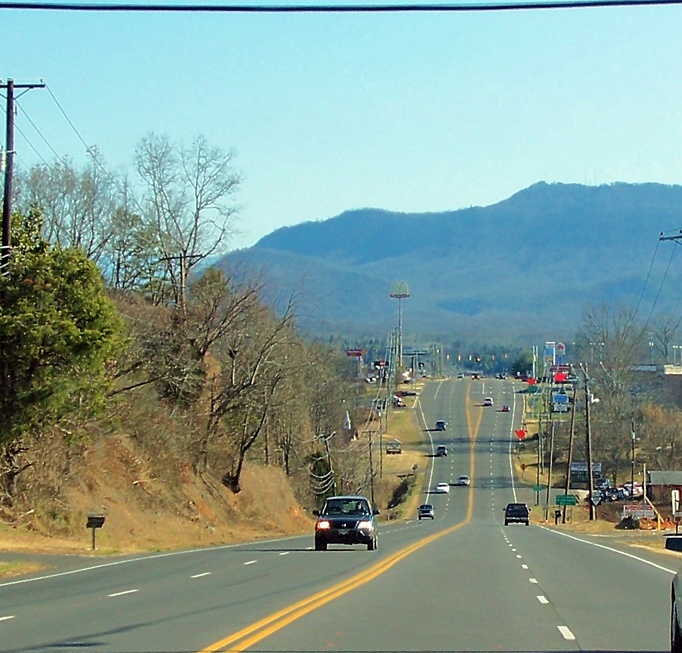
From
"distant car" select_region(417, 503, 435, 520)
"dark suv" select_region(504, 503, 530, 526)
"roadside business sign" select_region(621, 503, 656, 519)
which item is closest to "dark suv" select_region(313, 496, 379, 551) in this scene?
"dark suv" select_region(504, 503, 530, 526)

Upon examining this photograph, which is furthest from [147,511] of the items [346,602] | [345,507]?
[346,602]

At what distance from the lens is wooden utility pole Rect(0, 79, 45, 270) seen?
34.3 m

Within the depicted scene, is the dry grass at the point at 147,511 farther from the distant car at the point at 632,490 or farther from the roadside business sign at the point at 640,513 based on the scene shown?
the distant car at the point at 632,490

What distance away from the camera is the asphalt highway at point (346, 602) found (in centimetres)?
1385

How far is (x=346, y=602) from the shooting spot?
60.1 feet

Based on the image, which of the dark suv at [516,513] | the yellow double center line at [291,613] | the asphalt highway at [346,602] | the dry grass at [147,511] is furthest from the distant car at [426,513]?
the yellow double center line at [291,613]

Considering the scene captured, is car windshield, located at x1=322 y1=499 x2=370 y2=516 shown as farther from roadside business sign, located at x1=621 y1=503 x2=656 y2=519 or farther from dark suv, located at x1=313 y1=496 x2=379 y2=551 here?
roadside business sign, located at x1=621 y1=503 x2=656 y2=519

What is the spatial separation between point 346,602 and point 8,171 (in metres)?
21.2

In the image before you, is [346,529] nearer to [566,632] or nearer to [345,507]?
[345,507]

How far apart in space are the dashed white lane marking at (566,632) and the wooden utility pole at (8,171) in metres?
23.4

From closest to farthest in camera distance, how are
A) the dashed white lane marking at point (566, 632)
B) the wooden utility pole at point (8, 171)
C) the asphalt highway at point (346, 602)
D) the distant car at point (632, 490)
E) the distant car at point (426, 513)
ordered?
the asphalt highway at point (346, 602)
the dashed white lane marking at point (566, 632)
the wooden utility pole at point (8, 171)
the distant car at point (426, 513)
the distant car at point (632, 490)

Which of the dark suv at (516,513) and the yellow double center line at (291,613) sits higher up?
the yellow double center line at (291,613)

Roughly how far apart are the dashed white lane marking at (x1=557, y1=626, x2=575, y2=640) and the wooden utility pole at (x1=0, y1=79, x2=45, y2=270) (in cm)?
2343

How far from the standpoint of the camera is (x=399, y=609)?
56.9 ft
